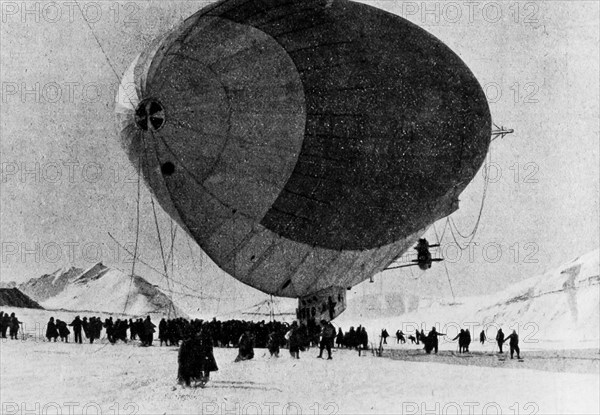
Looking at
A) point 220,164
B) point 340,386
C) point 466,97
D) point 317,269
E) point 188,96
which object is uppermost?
point 466,97

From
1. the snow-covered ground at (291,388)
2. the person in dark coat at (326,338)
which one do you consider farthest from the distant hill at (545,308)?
the snow-covered ground at (291,388)

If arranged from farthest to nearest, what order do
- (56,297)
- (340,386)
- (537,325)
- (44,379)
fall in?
(56,297) → (537,325) → (44,379) → (340,386)

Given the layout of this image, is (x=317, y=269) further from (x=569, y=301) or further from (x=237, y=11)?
(x=569, y=301)

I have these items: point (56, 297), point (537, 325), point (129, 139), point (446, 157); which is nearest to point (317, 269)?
point (446, 157)

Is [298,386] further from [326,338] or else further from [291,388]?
[326,338]

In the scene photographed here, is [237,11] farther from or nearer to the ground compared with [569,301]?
farther from the ground

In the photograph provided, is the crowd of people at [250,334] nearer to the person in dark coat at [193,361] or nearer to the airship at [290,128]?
the airship at [290,128]

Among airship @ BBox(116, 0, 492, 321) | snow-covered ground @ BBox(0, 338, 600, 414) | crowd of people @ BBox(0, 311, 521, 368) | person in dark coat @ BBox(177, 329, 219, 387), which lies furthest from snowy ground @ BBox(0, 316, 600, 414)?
airship @ BBox(116, 0, 492, 321)
